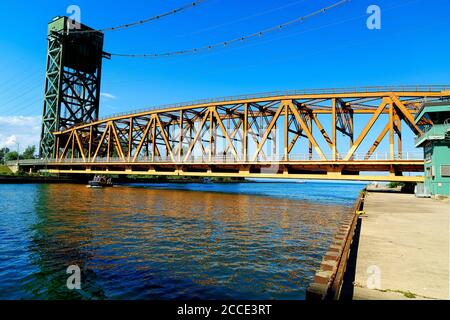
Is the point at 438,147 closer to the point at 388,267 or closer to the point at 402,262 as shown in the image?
the point at 402,262

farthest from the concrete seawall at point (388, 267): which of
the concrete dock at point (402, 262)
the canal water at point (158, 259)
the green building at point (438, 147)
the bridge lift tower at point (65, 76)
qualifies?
the bridge lift tower at point (65, 76)

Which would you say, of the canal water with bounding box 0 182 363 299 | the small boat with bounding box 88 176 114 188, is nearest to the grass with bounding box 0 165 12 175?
the small boat with bounding box 88 176 114 188

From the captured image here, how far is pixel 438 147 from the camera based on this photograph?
30.7 meters

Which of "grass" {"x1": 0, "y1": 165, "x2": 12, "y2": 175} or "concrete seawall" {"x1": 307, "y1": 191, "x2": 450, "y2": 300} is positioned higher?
"grass" {"x1": 0, "y1": 165, "x2": 12, "y2": 175}

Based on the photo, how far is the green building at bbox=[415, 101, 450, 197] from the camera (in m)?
29.9

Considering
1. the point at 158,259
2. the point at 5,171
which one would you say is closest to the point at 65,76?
the point at 5,171

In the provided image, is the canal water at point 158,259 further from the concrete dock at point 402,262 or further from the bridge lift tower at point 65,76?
the bridge lift tower at point 65,76

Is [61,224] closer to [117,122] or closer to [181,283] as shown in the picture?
[181,283]

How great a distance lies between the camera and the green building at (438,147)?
29891 mm

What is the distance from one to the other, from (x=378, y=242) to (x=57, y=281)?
1078 cm

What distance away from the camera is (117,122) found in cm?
7531

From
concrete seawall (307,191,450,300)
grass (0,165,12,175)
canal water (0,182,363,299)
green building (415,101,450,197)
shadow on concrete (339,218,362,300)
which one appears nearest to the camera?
concrete seawall (307,191,450,300)

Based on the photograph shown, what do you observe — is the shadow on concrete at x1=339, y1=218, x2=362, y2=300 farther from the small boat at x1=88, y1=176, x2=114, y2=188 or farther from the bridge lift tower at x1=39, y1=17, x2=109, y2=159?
the bridge lift tower at x1=39, y1=17, x2=109, y2=159
